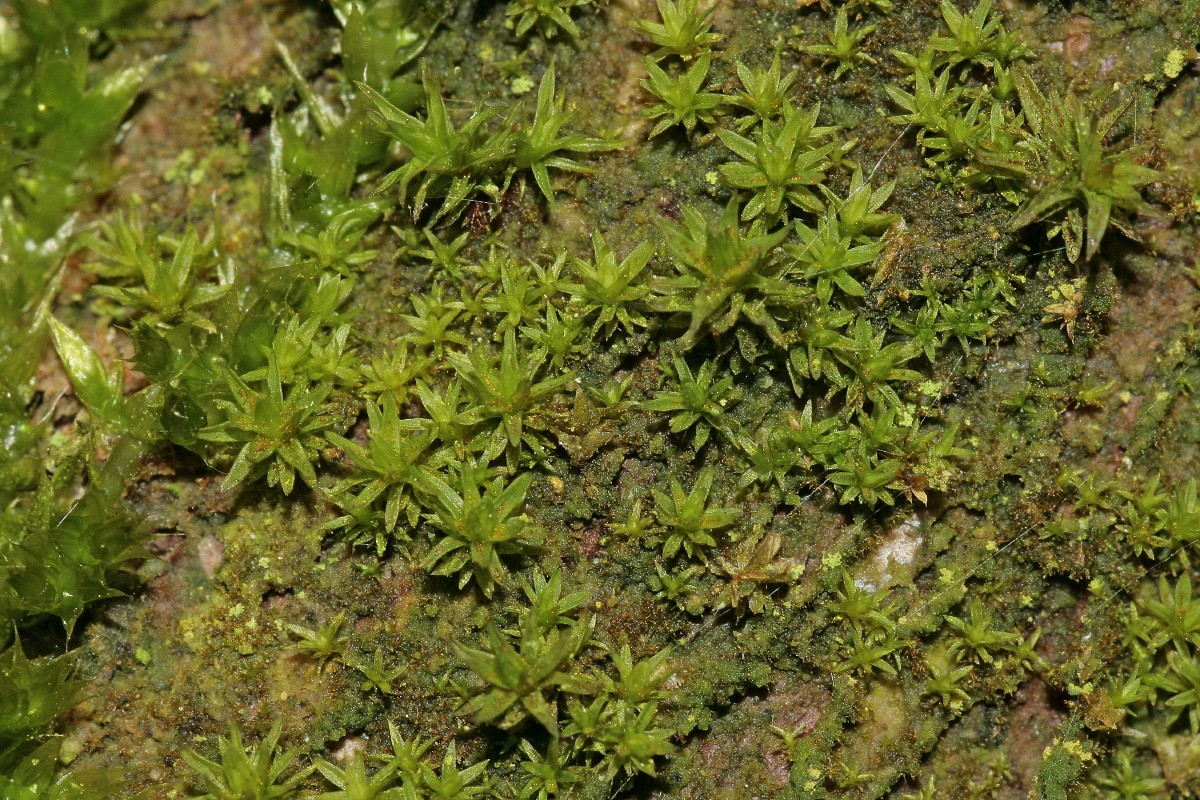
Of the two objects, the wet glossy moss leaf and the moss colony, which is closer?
the moss colony

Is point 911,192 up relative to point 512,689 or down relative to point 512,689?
up

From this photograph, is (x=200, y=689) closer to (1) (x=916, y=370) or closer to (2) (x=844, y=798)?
(2) (x=844, y=798)

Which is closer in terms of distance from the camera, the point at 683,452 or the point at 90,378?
the point at 683,452

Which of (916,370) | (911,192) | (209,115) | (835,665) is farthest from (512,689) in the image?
(209,115)

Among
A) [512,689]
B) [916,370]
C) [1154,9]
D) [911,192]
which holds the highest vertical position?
[1154,9]

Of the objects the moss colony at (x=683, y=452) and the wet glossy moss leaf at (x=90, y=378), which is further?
→ the wet glossy moss leaf at (x=90, y=378)

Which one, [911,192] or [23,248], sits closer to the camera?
[911,192]

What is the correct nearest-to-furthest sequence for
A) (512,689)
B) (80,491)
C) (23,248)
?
1. (512,689)
2. (80,491)
3. (23,248)

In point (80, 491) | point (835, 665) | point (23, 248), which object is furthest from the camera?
point (23, 248)
